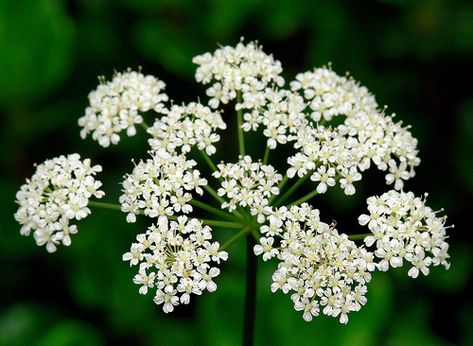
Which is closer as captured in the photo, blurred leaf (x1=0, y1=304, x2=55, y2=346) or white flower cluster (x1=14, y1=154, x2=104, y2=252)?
white flower cluster (x1=14, y1=154, x2=104, y2=252)

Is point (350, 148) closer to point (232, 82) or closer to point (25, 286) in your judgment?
point (232, 82)

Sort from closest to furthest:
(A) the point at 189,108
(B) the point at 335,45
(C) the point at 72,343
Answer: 1. (A) the point at 189,108
2. (C) the point at 72,343
3. (B) the point at 335,45

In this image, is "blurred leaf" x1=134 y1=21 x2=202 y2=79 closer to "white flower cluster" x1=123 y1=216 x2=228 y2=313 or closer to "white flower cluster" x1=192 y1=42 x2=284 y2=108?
"white flower cluster" x1=192 y1=42 x2=284 y2=108

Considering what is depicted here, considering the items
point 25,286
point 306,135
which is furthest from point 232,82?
point 25,286

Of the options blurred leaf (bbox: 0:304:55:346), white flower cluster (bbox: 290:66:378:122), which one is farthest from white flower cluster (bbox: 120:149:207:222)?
blurred leaf (bbox: 0:304:55:346)

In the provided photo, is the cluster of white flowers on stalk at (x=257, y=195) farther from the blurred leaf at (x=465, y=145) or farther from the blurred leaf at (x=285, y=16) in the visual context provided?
the blurred leaf at (x=465, y=145)
